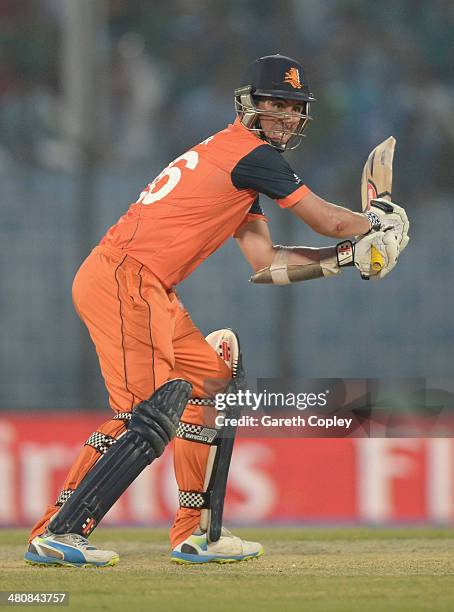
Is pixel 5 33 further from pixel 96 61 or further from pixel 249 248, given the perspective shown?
pixel 249 248

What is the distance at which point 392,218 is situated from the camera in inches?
151

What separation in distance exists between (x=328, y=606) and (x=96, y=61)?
243 inches

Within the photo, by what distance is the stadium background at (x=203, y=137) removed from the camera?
25.8 ft

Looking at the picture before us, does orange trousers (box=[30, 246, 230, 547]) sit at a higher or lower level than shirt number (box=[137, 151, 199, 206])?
lower

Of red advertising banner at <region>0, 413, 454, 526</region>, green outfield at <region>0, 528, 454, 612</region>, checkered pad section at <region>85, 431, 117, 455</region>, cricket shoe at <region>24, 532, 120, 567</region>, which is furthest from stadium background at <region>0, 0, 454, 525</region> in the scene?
cricket shoe at <region>24, 532, 120, 567</region>

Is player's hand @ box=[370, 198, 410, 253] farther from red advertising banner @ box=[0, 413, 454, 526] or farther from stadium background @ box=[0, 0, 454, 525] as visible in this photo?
stadium background @ box=[0, 0, 454, 525]

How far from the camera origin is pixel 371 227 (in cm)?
377

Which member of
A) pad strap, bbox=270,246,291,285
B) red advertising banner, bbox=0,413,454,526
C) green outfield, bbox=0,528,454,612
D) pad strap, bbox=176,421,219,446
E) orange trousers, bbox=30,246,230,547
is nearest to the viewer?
green outfield, bbox=0,528,454,612

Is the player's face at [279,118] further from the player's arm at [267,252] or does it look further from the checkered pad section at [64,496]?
the checkered pad section at [64,496]

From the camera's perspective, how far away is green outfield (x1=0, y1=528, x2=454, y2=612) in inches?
Result: 116

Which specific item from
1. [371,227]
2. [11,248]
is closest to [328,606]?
[371,227]

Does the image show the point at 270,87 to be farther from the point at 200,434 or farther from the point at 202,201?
the point at 200,434

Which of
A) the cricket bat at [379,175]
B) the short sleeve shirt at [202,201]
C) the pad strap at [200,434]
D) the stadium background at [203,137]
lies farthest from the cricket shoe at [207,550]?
the stadium background at [203,137]

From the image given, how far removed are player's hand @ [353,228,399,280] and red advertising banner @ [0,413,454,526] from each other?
2.33 metres
